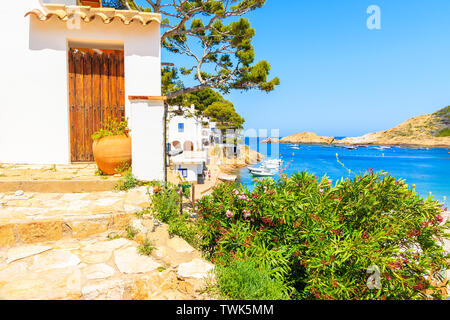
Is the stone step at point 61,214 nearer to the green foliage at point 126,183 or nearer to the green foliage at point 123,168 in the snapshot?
the green foliage at point 126,183

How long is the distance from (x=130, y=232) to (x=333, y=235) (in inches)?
95.7

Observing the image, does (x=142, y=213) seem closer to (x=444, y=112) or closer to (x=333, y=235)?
(x=333, y=235)

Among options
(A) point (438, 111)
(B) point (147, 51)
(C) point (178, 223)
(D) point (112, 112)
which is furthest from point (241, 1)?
(A) point (438, 111)

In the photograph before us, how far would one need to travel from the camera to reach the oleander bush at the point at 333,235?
2867mm

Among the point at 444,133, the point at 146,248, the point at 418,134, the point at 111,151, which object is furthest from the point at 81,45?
the point at 418,134

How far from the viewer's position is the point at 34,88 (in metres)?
5.65

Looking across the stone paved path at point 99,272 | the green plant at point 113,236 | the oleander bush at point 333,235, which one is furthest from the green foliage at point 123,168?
the stone paved path at point 99,272

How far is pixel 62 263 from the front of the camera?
2377 mm

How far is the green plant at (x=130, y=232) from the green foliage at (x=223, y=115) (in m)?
26.5

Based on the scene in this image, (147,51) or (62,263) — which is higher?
(147,51)

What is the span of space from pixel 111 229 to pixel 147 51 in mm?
4370
